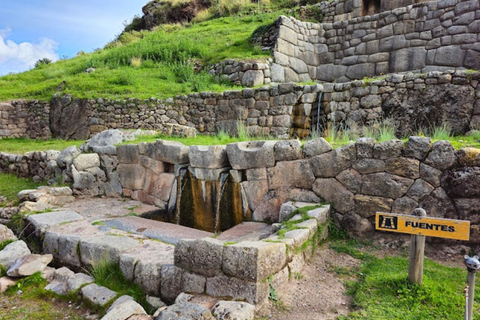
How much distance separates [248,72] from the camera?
36.3ft

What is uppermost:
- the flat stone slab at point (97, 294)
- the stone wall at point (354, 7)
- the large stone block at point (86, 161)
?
the stone wall at point (354, 7)

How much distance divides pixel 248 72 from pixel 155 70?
4.92 m

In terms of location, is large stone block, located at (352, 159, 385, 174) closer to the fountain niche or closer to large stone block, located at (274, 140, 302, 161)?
large stone block, located at (274, 140, 302, 161)

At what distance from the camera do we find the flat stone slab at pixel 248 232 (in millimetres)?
4512

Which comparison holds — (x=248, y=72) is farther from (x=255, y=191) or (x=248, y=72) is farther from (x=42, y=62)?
(x=42, y=62)

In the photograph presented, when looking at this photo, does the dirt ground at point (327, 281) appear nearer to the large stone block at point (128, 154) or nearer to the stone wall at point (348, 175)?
the stone wall at point (348, 175)

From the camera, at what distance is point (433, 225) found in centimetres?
301

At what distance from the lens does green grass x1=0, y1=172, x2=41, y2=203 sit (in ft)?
25.4

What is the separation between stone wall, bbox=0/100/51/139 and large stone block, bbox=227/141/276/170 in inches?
441

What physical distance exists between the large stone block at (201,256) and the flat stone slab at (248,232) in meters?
0.96

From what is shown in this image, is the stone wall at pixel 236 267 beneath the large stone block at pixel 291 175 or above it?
beneath

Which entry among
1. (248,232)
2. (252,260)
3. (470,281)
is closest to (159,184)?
(248,232)

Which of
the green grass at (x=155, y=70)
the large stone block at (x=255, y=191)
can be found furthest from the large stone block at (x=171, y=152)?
the green grass at (x=155, y=70)

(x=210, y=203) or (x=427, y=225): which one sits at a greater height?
(x=427, y=225)
